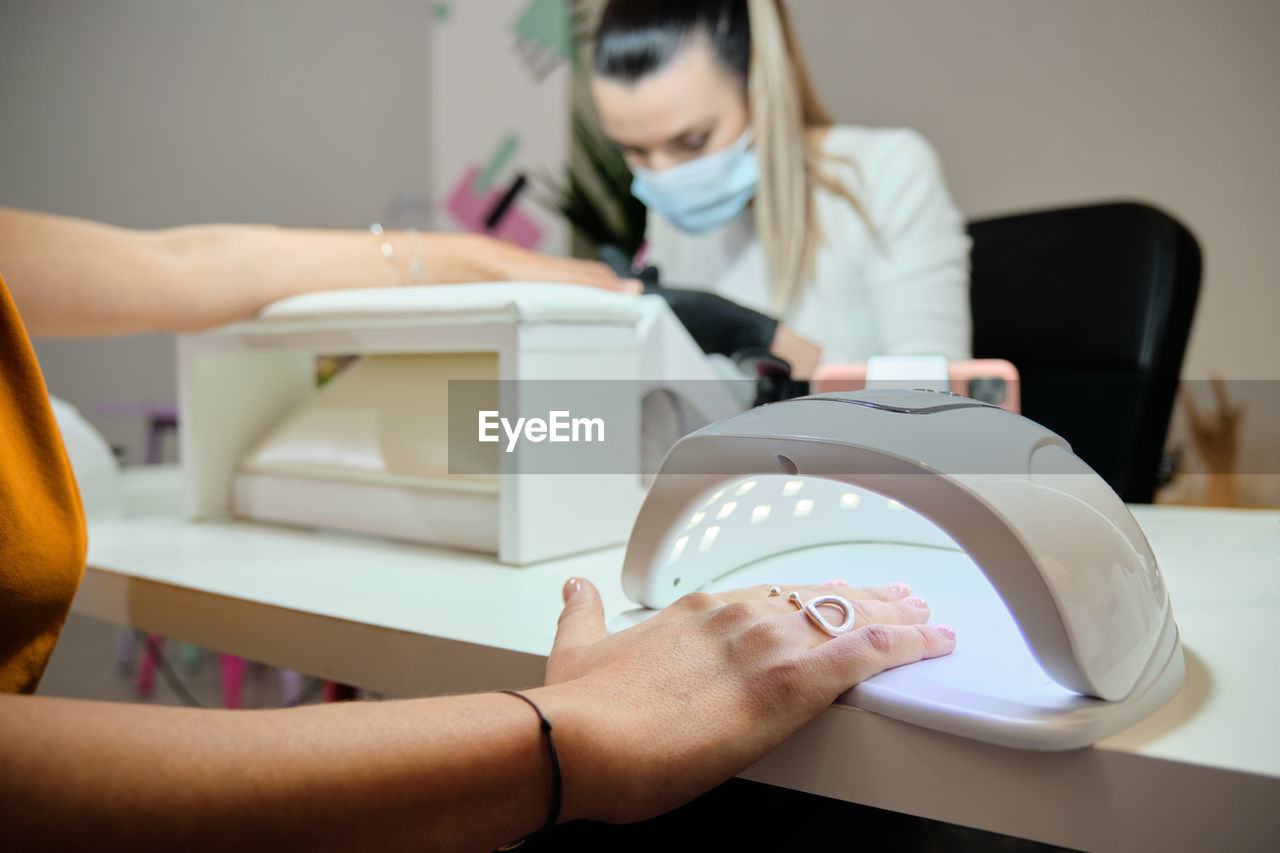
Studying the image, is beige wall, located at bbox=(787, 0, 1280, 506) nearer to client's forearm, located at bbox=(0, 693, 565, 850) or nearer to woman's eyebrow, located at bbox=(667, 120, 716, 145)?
woman's eyebrow, located at bbox=(667, 120, 716, 145)

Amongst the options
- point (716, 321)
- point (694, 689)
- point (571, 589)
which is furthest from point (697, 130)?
point (694, 689)

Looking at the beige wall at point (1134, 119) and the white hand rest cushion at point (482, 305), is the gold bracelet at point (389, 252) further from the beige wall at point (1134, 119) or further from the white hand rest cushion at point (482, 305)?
the beige wall at point (1134, 119)

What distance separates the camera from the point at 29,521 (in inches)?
14.6

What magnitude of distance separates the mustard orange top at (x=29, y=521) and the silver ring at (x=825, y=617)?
0.34 metres

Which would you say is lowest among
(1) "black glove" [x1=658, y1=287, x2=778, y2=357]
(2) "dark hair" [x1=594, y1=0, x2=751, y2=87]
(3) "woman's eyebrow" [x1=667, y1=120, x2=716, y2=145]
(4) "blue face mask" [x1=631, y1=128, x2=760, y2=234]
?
(1) "black glove" [x1=658, y1=287, x2=778, y2=357]

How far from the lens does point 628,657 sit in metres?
0.33

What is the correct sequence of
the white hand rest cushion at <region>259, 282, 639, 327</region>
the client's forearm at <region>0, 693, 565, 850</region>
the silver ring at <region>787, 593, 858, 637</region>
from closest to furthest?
the client's forearm at <region>0, 693, 565, 850</region>
the silver ring at <region>787, 593, 858, 637</region>
the white hand rest cushion at <region>259, 282, 639, 327</region>

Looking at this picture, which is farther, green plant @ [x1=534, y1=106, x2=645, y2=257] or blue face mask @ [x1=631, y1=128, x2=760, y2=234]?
green plant @ [x1=534, y1=106, x2=645, y2=257]

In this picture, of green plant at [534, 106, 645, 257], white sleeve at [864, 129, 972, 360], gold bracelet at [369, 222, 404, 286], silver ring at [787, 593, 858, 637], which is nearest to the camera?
silver ring at [787, 593, 858, 637]

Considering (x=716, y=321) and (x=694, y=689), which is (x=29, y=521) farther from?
(x=716, y=321)

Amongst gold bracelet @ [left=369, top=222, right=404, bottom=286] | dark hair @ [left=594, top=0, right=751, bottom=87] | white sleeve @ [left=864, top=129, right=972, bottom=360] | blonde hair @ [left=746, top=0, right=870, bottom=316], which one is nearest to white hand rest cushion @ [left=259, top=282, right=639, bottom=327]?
gold bracelet @ [left=369, top=222, right=404, bottom=286]

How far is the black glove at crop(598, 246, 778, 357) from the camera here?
37.9 inches

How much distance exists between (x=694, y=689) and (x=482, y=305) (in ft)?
1.15

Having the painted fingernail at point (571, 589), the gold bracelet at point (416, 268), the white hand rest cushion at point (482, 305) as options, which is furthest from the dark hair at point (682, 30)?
the painted fingernail at point (571, 589)
